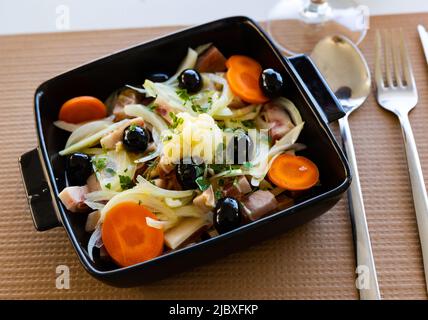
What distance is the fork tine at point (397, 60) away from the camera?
152 cm

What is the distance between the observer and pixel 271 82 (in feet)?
4.25

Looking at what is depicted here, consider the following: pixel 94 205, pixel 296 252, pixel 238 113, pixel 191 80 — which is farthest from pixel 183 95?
pixel 296 252

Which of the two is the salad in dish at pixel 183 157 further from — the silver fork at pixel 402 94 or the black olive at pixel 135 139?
the silver fork at pixel 402 94

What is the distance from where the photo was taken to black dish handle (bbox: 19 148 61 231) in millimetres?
1179

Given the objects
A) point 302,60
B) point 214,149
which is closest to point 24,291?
point 214,149

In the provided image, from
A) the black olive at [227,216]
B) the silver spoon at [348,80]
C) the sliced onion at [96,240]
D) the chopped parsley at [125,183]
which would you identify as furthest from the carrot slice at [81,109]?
the silver spoon at [348,80]

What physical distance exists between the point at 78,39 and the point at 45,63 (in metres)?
0.14

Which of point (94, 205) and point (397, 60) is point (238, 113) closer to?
point (94, 205)

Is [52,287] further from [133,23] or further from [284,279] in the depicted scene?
[133,23]

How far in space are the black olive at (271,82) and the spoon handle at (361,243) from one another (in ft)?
0.83

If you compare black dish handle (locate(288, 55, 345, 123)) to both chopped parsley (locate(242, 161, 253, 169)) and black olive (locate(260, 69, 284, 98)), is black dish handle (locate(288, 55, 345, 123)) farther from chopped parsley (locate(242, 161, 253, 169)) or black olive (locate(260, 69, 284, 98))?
chopped parsley (locate(242, 161, 253, 169))

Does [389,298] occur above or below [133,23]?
below

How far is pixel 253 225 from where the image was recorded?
3.49 feet

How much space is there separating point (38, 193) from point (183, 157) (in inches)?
13.8
